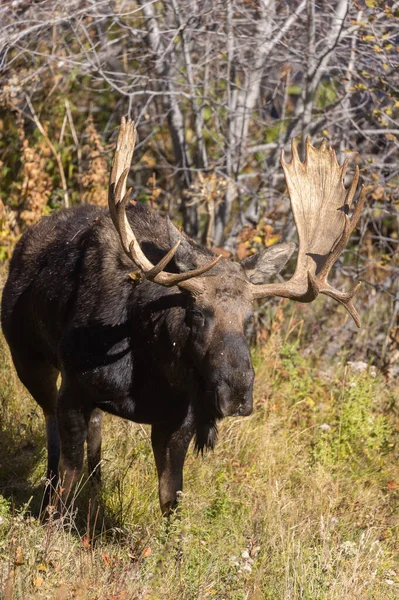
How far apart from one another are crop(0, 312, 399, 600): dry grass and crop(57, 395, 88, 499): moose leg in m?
0.19

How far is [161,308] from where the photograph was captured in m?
5.33

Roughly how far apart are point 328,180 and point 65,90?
5.41 meters

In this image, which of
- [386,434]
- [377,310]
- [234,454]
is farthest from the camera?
[377,310]

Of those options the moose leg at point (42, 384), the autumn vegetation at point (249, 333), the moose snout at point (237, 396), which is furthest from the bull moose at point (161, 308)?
the autumn vegetation at point (249, 333)

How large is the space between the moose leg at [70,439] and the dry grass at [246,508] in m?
0.19

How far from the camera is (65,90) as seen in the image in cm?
1051

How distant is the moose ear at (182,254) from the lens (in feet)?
17.2

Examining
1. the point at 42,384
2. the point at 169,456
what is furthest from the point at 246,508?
the point at 42,384

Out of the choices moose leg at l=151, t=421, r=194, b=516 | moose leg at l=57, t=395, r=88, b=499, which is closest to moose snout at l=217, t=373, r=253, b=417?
moose leg at l=151, t=421, r=194, b=516

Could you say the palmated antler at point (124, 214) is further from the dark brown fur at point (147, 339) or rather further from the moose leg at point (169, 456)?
the moose leg at point (169, 456)

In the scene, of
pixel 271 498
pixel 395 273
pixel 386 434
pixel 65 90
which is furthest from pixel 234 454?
pixel 65 90

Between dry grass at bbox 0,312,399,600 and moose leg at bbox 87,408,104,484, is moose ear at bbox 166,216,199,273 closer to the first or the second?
dry grass at bbox 0,312,399,600

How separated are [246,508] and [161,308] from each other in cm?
152

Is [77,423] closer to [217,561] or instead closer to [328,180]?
[217,561]
